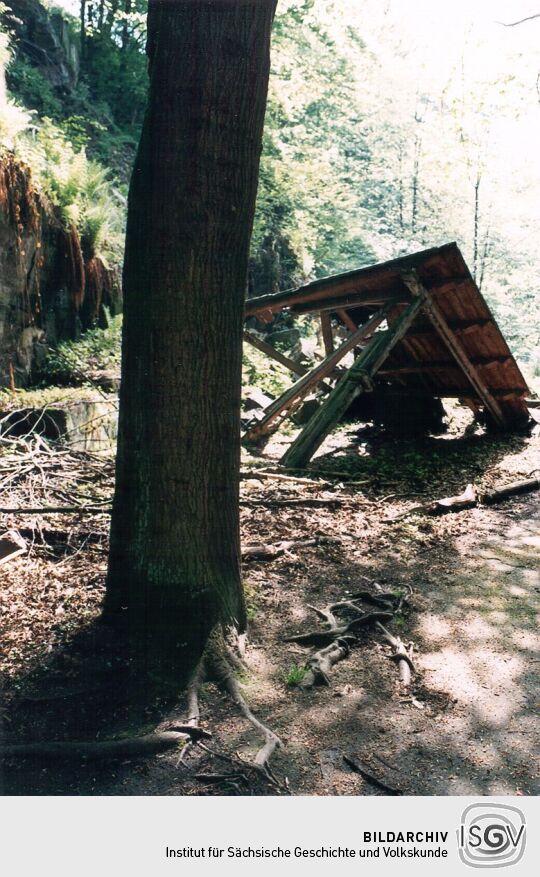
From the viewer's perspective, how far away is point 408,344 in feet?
32.9

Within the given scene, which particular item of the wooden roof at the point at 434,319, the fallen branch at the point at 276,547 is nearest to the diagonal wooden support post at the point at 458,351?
the wooden roof at the point at 434,319

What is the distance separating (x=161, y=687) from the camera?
3.16 m

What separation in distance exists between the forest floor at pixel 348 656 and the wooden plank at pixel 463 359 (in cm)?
262

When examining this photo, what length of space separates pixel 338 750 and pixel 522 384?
315 inches

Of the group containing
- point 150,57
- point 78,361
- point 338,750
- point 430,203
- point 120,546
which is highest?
point 430,203

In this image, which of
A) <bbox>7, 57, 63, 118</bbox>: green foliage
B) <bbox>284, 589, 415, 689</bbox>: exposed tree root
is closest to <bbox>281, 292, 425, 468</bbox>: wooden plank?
<bbox>284, 589, 415, 689</bbox>: exposed tree root

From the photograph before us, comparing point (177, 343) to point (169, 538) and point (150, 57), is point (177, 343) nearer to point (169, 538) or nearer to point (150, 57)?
point (169, 538)

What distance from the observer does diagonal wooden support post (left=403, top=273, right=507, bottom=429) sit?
26.8 ft

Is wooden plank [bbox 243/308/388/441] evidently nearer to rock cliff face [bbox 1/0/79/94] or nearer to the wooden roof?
the wooden roof

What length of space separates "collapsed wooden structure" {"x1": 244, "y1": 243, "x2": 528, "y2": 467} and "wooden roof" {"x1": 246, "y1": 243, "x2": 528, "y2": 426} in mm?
14

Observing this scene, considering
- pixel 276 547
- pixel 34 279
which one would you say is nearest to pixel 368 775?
pixel 276 547
